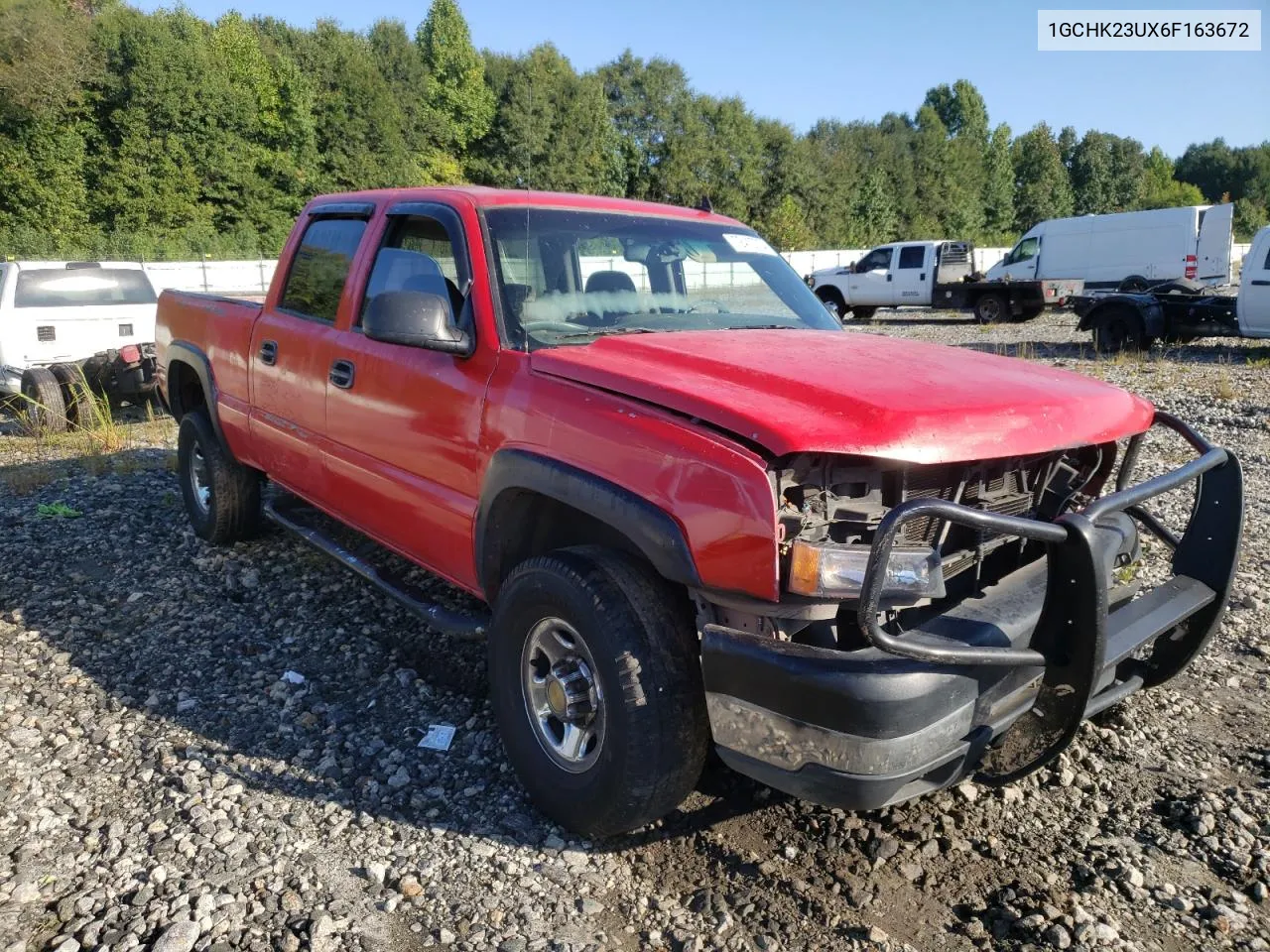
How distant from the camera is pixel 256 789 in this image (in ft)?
10.2

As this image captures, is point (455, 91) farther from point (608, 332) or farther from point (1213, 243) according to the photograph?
point (608, 332)

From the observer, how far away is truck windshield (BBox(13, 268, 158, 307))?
9914mm

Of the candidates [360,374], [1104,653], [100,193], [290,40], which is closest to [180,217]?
[100,193]

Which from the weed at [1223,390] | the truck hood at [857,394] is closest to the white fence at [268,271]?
the truck hood at [857,394]

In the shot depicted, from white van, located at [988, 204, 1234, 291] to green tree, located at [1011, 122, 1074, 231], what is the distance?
57.9m

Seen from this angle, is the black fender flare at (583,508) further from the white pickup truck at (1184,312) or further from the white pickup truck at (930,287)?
the white pickup truck at (930,287)

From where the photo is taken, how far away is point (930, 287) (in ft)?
70.4

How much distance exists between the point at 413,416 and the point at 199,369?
2530 mm

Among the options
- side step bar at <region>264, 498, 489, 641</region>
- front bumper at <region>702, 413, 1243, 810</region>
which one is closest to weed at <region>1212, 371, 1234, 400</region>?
front bumper at <region>702, 413, 1243, 810</region>

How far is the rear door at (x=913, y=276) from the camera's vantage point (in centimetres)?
2155

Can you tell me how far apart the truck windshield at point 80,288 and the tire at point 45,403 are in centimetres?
122

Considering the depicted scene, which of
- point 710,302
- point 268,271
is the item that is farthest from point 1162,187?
point 710,302

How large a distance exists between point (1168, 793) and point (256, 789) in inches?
118

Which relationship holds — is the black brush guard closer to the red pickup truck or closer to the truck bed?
the red pickup truck
